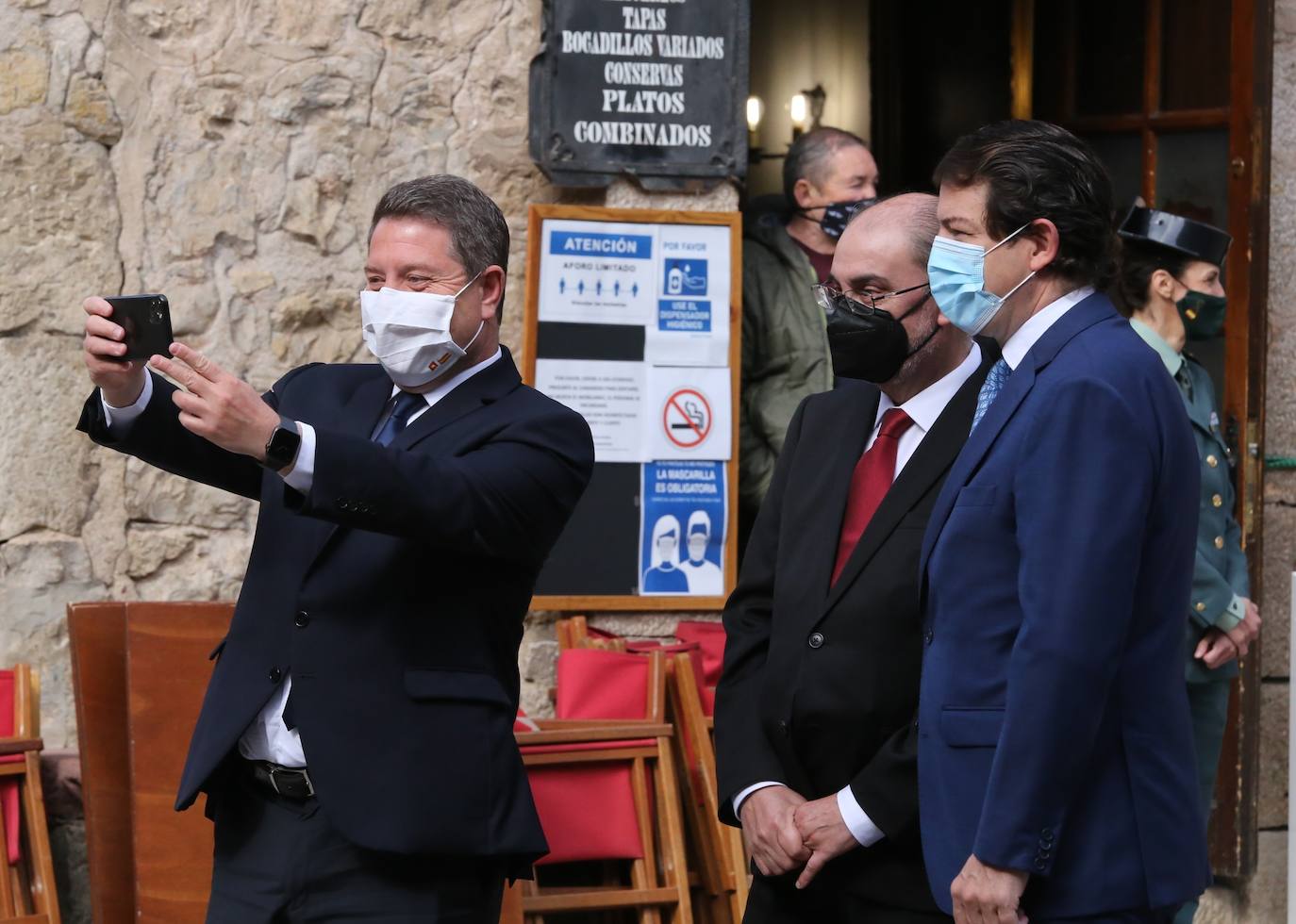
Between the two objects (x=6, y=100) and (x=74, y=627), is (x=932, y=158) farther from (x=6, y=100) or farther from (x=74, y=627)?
(x=74, y=627)

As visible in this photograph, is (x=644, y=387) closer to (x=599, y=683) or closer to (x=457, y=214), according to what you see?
(x=599, y=683)

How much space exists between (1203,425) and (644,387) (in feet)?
4.96

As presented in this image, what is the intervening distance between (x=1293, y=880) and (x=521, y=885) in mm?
2050

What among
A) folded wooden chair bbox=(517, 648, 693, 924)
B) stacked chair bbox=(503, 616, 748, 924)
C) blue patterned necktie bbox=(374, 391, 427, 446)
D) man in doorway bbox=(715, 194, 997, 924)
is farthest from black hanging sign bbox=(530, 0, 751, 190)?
blue patterned necktie bbox=(374, 391, 427, 446)

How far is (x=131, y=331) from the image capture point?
2613 mm

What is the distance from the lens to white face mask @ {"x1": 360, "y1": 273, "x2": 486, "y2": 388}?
2756mm

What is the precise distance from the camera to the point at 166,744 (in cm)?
373

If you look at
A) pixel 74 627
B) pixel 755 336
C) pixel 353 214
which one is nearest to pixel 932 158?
pixel 755 336

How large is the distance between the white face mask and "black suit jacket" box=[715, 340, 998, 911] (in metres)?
0.66

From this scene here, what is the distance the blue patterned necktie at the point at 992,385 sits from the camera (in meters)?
2.63

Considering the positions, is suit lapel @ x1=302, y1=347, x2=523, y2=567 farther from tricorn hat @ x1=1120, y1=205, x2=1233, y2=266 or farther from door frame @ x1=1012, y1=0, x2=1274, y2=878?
door frame @ x1=1012, y1=0, x2=1274, y2=878

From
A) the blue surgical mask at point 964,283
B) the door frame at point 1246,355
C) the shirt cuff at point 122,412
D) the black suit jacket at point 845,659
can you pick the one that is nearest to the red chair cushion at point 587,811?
the black suit jacket at point 845,659

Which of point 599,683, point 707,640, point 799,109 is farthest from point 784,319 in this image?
point 799,109

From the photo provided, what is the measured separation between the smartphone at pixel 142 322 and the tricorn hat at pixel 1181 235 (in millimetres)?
2874
